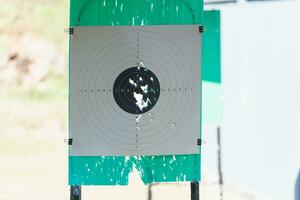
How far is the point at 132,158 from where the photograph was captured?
1.92 m

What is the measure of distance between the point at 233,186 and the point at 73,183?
1982 millimetres

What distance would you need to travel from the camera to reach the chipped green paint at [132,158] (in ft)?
6.19

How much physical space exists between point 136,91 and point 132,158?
23 cm

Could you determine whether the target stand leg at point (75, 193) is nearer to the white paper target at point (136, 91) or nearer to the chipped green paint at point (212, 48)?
the white paper target at point (136, 91)

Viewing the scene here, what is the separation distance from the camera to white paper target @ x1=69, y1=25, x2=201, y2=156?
6.29 feet

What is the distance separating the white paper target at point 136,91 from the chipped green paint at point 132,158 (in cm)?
2

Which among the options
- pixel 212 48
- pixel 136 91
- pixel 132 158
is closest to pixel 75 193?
pixel 132 158

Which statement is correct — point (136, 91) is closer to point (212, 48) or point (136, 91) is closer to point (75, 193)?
point (75, 193)

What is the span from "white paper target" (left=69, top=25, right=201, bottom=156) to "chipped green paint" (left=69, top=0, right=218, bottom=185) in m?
0.02

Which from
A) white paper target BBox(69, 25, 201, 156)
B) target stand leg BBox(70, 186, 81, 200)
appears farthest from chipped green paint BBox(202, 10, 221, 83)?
target stand leg BBox(70, 186, 81, 200)

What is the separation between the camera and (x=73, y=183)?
1.88 m

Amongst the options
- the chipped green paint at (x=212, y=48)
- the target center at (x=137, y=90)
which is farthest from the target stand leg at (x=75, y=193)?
the chipped green paint at (x=212, y=48)

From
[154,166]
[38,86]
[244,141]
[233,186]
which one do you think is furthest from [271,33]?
[38,86]

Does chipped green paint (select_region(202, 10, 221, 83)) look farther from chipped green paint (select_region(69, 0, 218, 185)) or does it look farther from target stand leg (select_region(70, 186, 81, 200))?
target stand leg (select_region(70, 186, 81, 200))
